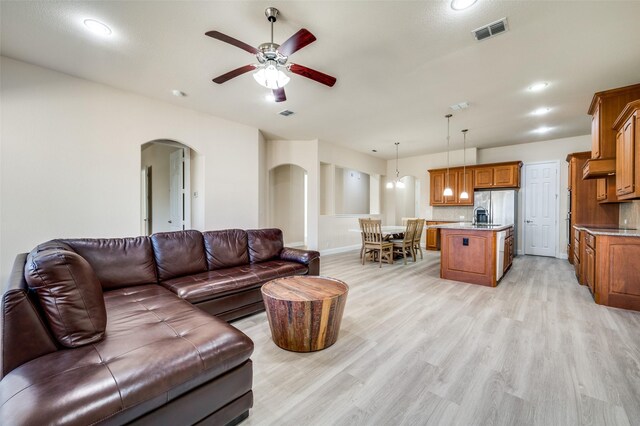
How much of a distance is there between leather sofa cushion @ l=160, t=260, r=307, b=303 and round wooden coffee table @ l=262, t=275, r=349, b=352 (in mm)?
558

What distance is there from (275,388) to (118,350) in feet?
3.16

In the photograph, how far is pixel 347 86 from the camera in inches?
142

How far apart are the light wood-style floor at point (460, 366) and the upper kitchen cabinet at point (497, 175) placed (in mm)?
3580

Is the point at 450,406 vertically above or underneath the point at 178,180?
underneath

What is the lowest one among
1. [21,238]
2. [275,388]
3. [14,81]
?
[275,388]

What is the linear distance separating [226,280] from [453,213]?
685 cm

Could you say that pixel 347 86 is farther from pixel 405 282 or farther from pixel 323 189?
pixel 323 189

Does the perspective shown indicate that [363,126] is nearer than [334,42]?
No

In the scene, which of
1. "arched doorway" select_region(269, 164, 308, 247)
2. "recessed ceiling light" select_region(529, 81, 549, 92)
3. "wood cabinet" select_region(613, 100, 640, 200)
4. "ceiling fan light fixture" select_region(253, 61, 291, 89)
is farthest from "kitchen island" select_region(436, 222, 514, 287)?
"arched doorway" select_region(269, 164, 308, 247)

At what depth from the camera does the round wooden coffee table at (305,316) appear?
2037 millimetres

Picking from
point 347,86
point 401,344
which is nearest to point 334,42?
point 347,86

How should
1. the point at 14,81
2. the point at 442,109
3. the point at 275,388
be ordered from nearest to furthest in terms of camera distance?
the point at 275,388 → the point at 14,81 → the point at 442,109

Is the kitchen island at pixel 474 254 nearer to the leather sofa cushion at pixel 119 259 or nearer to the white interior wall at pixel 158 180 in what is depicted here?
the leather sofa cushion at pixel 119 259

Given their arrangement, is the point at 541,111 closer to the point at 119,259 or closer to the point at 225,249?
the point at 225,249
